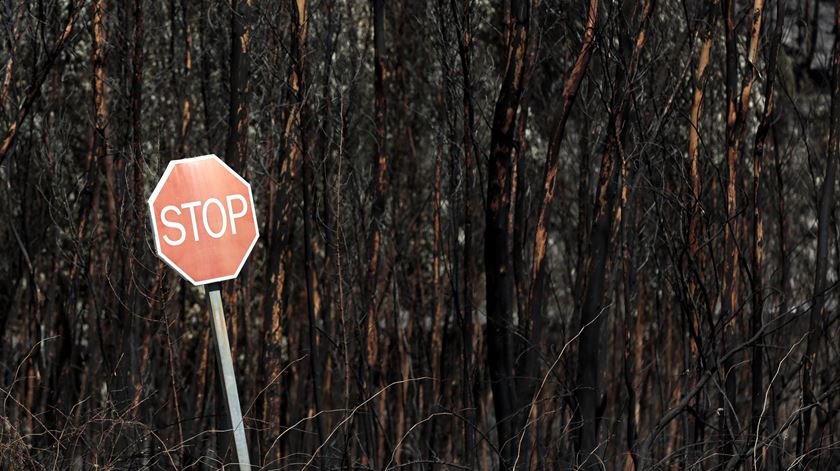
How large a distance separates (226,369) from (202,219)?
0.61 meters

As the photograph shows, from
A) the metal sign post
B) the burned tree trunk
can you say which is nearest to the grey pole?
the metal sign post

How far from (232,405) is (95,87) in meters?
6.33

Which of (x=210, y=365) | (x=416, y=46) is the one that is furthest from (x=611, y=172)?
(x=416, y=46)

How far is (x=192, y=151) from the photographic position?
42.5ft

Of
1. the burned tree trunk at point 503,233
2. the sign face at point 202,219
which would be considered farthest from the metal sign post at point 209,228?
the burned tree trunk at point 503,233

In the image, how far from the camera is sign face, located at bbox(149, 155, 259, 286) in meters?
4.36

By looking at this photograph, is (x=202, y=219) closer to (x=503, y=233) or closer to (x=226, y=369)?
(x=226, y=369)

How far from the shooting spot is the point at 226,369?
451 centimetres

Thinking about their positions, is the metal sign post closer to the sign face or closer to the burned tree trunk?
the sign face

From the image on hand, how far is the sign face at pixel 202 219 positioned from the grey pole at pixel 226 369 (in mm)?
95

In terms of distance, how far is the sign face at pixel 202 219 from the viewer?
14.3 feet

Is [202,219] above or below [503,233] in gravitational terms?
above

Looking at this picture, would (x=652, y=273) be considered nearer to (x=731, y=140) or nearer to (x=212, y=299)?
(x=731, y=140)

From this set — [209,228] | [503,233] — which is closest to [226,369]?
[209,228]
